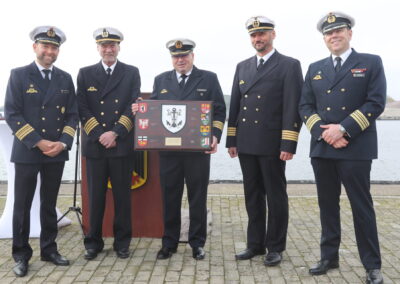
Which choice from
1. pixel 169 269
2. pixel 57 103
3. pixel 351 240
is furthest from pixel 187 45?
pixel 351 240

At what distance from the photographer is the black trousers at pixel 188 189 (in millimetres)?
4168

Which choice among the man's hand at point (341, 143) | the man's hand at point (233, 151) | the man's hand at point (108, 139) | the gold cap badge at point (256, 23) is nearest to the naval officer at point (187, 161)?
the man's hand at point (233, 151)

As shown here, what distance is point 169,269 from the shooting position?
390cm

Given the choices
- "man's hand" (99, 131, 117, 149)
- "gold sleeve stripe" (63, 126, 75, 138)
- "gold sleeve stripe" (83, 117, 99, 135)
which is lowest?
"man's hand" (99, 131, 117, 149)

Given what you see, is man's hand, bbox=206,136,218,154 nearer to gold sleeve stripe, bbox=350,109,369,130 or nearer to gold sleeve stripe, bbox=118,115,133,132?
gold sleeve stripe, bbox=118,115,133,132

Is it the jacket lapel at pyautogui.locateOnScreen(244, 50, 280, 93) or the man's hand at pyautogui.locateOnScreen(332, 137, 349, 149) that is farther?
the jacket lapel at pyautogui.locateOnScreen(244, 50, 280, 93)

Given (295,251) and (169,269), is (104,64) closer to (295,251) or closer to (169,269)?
(169,269)

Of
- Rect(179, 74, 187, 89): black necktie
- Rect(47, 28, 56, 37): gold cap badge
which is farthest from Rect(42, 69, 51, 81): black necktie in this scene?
Rect(179, 74, 187, 89): black necktie

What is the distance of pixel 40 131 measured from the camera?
3906 mm

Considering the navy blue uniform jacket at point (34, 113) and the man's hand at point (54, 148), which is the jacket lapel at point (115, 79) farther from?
the man's hand at point (54, 148)

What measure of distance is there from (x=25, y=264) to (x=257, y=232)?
7.06ft

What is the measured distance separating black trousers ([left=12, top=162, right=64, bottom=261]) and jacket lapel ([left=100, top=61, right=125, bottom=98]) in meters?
0.81

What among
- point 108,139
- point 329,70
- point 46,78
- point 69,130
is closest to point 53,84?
point 46,78

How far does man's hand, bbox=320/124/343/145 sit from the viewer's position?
3459 mm
